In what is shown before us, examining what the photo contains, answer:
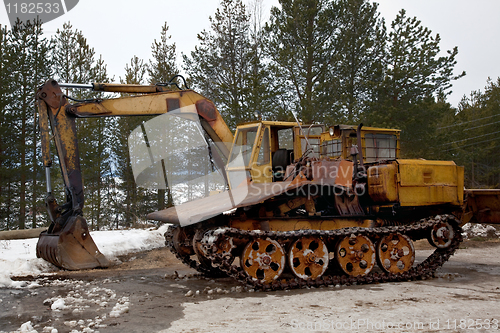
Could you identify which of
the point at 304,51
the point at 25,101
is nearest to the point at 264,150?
the point at 304,51

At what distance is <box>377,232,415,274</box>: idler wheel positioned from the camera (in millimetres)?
8156

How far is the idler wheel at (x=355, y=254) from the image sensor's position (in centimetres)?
775

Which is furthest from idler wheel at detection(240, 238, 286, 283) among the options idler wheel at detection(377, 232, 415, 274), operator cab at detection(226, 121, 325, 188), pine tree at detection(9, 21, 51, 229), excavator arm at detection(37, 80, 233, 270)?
pine tree at detection(9, 21, 51, 229)

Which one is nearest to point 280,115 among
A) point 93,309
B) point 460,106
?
point 93,309

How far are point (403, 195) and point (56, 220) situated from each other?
708 centimetres

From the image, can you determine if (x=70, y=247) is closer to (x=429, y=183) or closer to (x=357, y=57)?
(x=429, y=183)

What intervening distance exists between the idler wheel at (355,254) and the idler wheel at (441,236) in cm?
163

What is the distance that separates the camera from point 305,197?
7.97 meters

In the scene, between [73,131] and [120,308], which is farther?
[73,131]

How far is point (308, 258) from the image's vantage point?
7484 millimetres

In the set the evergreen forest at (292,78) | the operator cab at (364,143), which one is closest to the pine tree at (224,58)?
the evergreen forest at (292,78)

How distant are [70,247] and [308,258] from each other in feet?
16.3

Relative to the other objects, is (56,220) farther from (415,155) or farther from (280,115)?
(415,155)

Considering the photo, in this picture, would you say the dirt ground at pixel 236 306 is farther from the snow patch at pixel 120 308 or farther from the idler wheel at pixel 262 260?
the idler wheel at pixel 262 260
